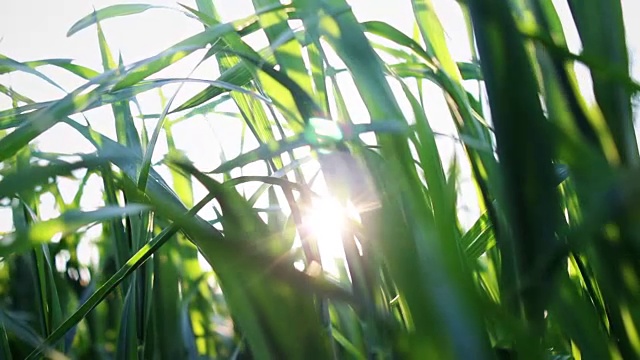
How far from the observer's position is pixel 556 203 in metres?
0.23

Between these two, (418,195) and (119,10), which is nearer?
(418,195)

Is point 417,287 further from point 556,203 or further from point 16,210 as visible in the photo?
point 16,210

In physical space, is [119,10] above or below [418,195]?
above

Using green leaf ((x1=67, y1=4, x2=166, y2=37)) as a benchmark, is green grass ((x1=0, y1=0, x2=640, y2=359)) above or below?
below

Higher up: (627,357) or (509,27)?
(509,27)

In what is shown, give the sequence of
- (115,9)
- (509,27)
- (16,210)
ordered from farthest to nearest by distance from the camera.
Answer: (16,210)
(115,9)
(509,27)

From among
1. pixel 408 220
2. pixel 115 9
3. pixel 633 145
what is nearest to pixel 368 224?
pixel 408 220

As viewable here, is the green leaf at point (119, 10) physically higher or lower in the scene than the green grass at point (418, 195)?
higher

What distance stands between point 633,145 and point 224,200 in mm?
161

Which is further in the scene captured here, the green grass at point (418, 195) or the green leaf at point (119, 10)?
the green leaf at point (119, 10)

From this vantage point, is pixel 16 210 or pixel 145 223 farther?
pixel 16 210

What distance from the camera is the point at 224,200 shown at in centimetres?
27

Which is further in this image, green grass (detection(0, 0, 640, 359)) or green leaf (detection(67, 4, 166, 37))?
green leaf (detection(67, 4, 166, 37))

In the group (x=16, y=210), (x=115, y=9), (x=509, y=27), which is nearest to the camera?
(x=509, y=27)
